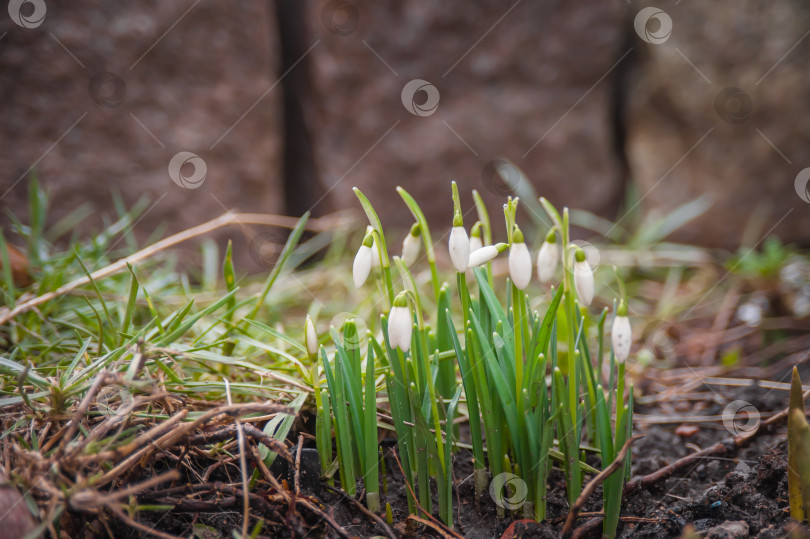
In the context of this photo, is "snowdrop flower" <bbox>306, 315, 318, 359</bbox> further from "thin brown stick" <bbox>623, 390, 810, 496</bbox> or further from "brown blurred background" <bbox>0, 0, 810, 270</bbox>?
"brown blurred background" <bbox>0, 0, 810, 270</bbox>

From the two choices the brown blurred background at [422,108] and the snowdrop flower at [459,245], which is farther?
the brown blurred background at [422,108]

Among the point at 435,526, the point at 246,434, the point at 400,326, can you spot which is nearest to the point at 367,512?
the point at 435,526

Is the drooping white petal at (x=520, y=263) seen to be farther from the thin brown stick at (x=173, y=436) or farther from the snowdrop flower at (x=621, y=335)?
the thin brown stick at (x=173, y=436)

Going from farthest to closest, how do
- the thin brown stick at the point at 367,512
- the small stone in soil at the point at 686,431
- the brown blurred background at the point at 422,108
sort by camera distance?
the brown blurred background at the point at 422,108 < the small stone in soil at the point at 686,431 < the thin brown stick at the point at 367,512

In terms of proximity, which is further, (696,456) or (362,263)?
(696,456)

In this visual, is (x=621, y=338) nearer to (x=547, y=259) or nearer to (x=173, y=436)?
(x=547, y=259)

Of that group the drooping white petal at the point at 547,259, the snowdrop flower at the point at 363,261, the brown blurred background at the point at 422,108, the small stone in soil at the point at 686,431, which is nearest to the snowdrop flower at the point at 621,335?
the drooping white petal at the point at 547,259

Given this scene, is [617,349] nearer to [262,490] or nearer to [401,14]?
[262,490]
